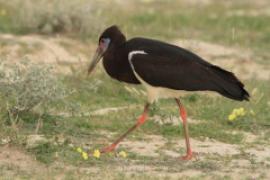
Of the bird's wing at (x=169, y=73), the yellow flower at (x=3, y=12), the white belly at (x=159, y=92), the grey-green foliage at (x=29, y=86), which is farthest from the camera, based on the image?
the yellow flower at (x=3, y=12)

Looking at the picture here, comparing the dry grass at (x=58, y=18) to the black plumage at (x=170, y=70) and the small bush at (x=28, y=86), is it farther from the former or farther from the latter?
the black plumage at (x=170, y=70)

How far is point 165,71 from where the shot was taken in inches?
325

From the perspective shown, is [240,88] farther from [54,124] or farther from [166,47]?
[54,124]

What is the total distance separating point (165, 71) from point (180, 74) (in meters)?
0.14

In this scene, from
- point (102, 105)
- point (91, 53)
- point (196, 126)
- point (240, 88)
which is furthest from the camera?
point (91, 53)

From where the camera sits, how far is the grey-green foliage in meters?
8.49

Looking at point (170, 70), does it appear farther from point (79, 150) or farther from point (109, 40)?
point (79, 150)

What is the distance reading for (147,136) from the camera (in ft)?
29.7

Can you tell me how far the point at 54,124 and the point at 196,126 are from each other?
154 cm

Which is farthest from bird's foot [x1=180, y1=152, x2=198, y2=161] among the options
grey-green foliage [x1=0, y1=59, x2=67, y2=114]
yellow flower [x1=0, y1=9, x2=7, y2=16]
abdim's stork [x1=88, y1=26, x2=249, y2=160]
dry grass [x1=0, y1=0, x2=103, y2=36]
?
yellow flower [x1=0, y1=9, x2=7, y2=16]

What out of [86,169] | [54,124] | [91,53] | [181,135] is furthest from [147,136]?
[91,53]

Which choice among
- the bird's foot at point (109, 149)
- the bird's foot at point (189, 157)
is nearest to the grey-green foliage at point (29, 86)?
the bird's foot at point (109, 149)

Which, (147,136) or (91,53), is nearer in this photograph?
(147,136)

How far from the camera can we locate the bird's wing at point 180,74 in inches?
321
